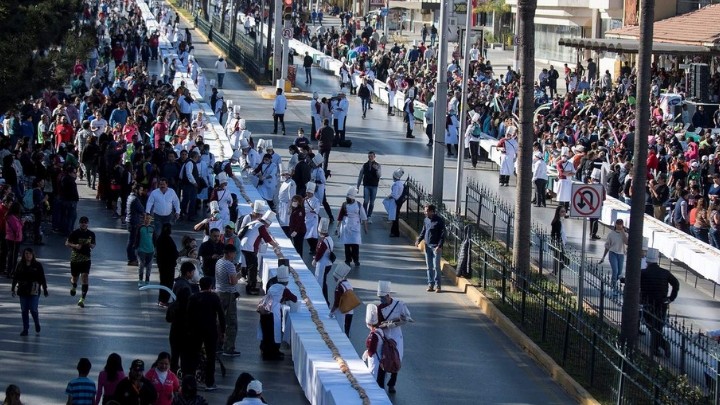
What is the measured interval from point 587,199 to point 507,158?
14.4 m

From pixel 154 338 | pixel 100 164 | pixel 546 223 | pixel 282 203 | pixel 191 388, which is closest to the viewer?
pixel 191 388

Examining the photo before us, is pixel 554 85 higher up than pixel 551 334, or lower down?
higher up

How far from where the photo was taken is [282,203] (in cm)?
2505

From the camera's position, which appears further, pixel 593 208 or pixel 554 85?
pixel 554 85

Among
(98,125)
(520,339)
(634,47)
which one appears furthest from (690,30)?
(520,339)

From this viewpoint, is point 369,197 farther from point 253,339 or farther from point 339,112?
point 339,112

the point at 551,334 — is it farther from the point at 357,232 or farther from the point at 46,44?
the point at 46,44

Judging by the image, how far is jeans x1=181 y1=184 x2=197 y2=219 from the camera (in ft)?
87.1

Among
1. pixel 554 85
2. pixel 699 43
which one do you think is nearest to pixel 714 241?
pixel 699 43

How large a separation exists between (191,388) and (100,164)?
51.5 feet

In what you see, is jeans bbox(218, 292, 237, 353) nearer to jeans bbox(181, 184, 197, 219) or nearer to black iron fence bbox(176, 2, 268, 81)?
jeans bbox(181, 184, 197, 219)

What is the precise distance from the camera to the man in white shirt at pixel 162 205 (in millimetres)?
23141

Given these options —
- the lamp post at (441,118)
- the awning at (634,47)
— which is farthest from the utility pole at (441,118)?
the awning at (634,47)

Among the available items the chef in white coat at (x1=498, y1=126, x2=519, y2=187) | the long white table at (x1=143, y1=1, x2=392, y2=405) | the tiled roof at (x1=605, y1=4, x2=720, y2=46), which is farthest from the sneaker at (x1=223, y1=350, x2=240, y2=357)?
the tiled roof at (x1=605, y1=4, x2=720, y2=46)
